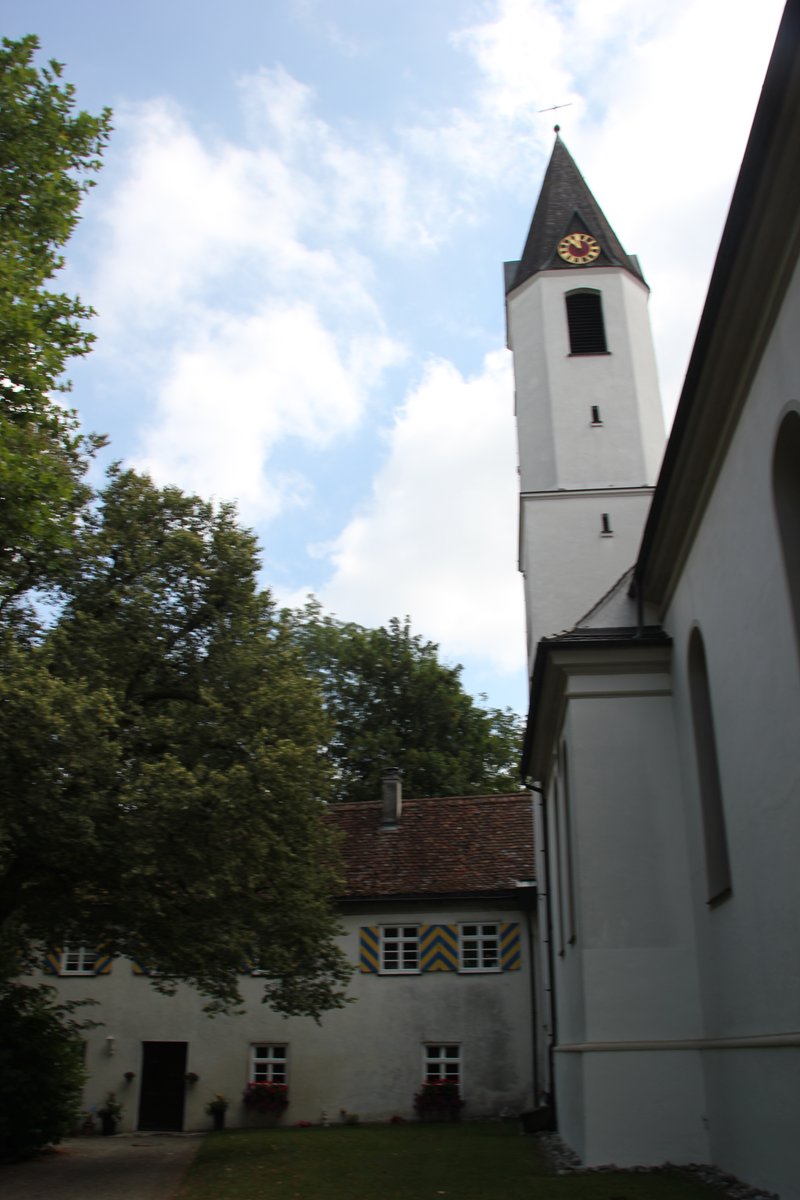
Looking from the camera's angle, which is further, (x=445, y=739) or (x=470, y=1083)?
(x=445, y=739)

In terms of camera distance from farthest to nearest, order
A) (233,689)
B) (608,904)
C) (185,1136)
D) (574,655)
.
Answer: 1. (185,1136)
2. (233,689)
3. (574,655)
4. (608,904)

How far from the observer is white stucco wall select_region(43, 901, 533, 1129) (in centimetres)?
2227

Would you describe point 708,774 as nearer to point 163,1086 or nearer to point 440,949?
point 440,949

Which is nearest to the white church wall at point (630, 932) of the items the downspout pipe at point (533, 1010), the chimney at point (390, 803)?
the downspout pipe at point (533, 1010)

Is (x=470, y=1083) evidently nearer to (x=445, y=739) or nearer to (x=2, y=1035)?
(x=2, y=1035)

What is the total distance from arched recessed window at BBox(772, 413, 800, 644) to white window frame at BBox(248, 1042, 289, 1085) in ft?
64.6

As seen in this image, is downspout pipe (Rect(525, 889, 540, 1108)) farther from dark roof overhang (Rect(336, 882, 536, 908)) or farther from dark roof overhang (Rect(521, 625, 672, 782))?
dark roof overhang (Rect(521, 625, 672, 782))

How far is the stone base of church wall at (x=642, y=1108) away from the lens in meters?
9.90

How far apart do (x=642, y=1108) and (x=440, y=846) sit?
1539cm

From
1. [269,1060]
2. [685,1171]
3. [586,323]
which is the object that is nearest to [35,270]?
[685,1171]

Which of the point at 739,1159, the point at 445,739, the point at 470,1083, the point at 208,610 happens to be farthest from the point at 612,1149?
the point at 445,739

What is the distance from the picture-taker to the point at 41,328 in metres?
11.5

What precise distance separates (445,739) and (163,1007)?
52.9 ft

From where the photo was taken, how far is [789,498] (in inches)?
296
